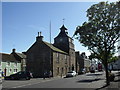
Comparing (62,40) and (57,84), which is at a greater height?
(62,40)

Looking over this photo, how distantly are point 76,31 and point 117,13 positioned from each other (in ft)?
15.1

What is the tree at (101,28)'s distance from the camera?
1912 cm

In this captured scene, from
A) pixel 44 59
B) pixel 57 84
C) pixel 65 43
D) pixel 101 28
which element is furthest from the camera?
pixel 65 43

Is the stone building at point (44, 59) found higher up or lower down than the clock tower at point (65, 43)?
lower down

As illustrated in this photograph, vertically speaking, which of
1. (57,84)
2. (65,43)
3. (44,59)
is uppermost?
(65,43)

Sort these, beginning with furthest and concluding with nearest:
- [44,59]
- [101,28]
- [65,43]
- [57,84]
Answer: [65,43] < [44,59] < [57,84] < [101,28]

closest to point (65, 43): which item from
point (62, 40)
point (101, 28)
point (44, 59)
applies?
point (62, 40)

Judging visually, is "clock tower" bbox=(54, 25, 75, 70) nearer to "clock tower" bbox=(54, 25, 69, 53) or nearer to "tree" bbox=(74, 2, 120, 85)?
"clock tower" bbox=(54, 25, 69, 53)

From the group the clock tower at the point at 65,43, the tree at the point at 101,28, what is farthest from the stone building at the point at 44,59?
the tree at the point at 101,28

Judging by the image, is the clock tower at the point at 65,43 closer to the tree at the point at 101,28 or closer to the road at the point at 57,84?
the road at the point at 57,84

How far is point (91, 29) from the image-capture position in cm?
1998

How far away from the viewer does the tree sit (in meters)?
19.1

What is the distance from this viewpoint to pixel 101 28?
19750 millimetres

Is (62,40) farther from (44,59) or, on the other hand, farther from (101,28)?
(101,28)
